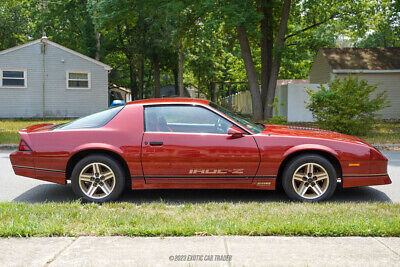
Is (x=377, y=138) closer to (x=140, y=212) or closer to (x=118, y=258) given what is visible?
(x=140, y=212)

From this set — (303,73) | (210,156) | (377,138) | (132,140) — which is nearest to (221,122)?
(210,156)

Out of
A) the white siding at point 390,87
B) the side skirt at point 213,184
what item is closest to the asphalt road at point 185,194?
the side skirt at point 213,184

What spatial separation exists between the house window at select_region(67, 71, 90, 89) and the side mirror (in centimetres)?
2157

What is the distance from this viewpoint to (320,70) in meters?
27.3

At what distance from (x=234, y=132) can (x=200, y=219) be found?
139 centimetres

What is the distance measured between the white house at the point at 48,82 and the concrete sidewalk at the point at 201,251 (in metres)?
22.2

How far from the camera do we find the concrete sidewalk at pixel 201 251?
3590 mm

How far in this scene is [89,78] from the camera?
25906 millimetres

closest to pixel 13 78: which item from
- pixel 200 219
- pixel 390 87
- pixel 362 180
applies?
pixel 390 87

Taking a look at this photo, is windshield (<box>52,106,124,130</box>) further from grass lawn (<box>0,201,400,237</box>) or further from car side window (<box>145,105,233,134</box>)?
grass lawn (<box>0,201,400,237</box>)

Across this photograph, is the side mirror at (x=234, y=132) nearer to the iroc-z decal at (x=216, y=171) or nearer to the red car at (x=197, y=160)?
the red car at (x=197, y=160)

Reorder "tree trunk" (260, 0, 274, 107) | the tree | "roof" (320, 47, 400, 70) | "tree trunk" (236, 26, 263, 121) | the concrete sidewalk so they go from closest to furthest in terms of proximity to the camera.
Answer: the concrete sidewalk, "tree trunk" (236, 26, 263, 121), "tree trunk" (260, 0, 274, 107), "roof" (320, 47, 400, 70), the tree

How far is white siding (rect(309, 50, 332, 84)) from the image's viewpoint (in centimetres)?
2563

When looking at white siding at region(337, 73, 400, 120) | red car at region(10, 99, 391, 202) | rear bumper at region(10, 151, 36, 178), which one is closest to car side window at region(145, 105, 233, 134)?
red car at region(10, 99, 391, 202)
